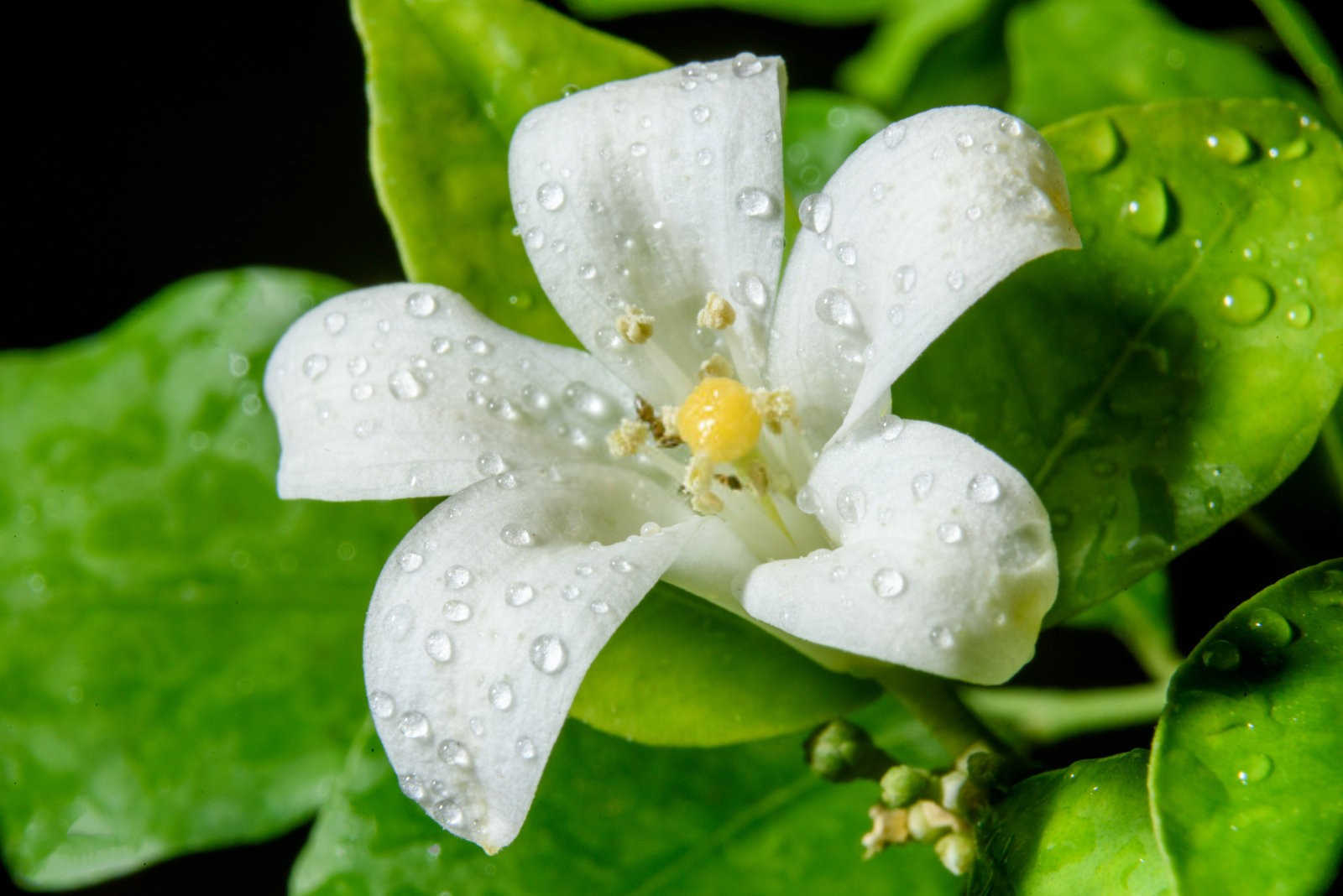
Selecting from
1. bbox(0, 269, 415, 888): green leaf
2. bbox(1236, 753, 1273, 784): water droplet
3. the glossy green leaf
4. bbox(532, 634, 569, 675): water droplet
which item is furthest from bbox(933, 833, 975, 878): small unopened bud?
the glossy green leaf

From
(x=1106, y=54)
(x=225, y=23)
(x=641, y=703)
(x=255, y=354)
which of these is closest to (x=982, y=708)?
(x=641, y=703)

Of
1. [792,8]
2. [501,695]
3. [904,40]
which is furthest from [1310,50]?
[501,695]

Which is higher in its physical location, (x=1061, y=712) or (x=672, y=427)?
(x=672, y=427)

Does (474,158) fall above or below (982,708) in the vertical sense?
above

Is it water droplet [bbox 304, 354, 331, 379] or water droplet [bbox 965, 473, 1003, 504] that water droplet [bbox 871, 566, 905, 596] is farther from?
water droplet [bbox 304, 354, 331, 379]

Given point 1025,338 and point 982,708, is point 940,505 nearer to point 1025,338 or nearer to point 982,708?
A: point 1025,338

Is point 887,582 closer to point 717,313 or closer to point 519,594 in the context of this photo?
point 519,594
